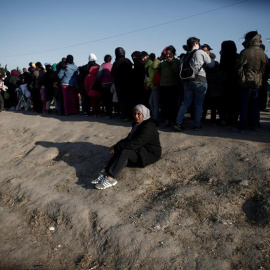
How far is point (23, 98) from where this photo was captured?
10414 mm

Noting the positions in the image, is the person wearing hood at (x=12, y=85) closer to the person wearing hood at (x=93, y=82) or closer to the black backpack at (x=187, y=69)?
the person wearing hood at (x=93, y=82)

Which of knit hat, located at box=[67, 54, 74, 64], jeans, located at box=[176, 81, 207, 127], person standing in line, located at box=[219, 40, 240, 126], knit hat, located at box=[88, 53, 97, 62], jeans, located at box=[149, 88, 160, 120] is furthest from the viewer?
knit hat, located at box=[67, 54, 74, 64]

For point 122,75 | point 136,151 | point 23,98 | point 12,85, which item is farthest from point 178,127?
point 12,85

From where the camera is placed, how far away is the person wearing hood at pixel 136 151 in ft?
13.6

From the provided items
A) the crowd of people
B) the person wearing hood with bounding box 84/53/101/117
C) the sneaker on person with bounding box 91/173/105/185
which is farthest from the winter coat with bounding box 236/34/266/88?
the person wearing hood with bounding box 84/53/101/117

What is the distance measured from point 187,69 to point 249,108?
4.98 feet

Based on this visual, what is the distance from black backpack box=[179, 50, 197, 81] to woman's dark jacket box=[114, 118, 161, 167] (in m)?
1.36

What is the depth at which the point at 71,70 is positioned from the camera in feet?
26.9

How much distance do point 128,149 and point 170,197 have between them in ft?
3.23

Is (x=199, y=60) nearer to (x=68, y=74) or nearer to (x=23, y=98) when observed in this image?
(x=68, y=74)

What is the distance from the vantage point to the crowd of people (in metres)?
5.06

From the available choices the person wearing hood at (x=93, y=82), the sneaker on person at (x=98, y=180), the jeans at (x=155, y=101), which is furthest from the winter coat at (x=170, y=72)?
the sneaker on person at (x=98, y=180)

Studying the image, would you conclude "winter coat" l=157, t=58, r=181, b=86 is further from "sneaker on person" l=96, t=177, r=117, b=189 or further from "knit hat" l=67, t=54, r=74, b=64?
"knit hat" l=67, t=54, r=74, b=64

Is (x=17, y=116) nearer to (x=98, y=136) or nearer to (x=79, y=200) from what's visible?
(x=98, y=136)
